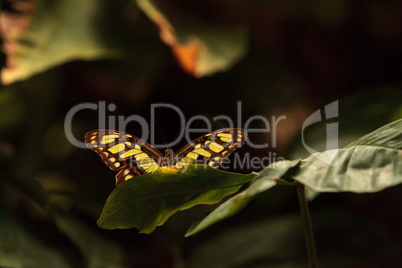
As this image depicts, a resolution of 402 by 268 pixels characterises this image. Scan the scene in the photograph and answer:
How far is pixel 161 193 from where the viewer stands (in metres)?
0.51

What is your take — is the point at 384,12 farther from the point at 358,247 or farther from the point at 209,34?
the point at 358,247

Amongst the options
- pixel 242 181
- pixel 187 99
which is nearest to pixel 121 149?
pixel 242 181

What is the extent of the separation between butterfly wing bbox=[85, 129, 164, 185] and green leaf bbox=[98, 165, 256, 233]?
0.20 ft

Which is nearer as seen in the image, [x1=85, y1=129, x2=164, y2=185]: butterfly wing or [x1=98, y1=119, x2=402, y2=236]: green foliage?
[x1=98, y1=119, x2=402, y2=236]: green foliage

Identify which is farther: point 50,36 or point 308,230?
point 50,36

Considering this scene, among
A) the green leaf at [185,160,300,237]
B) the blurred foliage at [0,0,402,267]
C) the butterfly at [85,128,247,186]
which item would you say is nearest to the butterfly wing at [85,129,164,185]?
the butterfly at [85,128,247,186]

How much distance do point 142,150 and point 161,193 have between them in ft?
0.29

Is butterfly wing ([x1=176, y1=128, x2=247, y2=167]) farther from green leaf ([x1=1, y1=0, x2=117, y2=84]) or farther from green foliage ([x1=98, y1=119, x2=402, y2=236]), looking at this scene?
green leaf ([x1=1, y1=0, x2=117, y2=84])

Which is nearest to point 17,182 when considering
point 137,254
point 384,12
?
point 137,254

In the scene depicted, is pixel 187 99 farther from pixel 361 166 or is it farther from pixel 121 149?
pixel 361 166

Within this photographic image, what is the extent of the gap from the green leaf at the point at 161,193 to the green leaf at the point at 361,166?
3.5 inches

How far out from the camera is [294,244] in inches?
35.1

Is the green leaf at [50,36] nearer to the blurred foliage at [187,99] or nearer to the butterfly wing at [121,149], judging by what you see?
the blurred foliage at [187,99]

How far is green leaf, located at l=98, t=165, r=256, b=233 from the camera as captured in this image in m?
0.50
